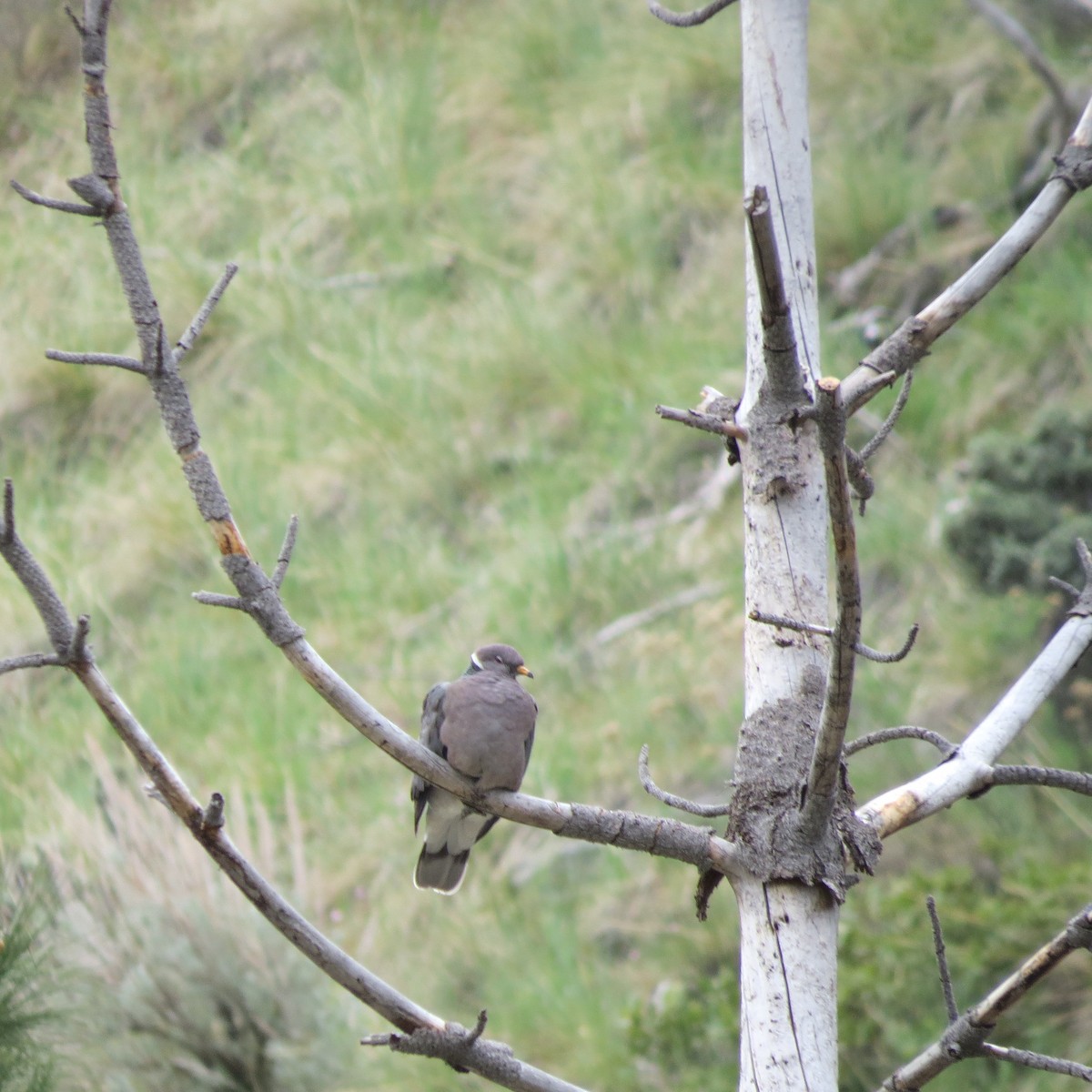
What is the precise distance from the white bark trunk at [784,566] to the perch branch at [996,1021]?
10.0 inches

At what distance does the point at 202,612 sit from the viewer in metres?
7.56

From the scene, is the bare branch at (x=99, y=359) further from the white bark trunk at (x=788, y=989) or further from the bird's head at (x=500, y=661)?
the bird's head at (x=500, y=661)

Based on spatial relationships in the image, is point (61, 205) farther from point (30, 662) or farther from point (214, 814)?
point (214, 814)

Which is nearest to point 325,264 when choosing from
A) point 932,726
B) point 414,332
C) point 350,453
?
point 414,332

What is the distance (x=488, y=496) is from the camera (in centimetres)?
745

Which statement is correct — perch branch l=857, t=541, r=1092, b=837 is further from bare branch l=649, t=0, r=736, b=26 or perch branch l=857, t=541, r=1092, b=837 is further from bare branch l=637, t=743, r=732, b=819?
bare branch l=649, t=0, r=736, b=26

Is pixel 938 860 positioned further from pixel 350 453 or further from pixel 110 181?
pixel 350 453

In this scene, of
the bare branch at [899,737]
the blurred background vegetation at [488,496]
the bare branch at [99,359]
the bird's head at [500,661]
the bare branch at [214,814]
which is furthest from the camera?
the blurred background vegetation at [488,496]

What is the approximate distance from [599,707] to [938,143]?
372 centimetres

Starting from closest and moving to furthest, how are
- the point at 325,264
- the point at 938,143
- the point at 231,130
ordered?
the point at 938,143 < the point at 325,264 < the point at 231,130

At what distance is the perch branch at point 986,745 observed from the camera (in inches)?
82.7

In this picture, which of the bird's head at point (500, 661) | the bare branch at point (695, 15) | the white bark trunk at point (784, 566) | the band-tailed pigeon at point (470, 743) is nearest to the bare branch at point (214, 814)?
the band-tailed pigeon at point (470, 743)

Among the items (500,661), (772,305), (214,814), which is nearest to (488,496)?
(500,661)

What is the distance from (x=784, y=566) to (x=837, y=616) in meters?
0.50
